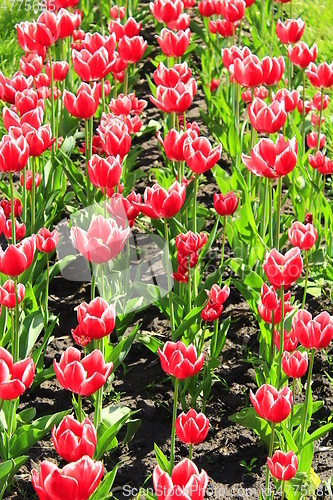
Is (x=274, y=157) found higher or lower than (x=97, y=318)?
higher

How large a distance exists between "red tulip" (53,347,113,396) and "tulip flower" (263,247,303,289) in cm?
50

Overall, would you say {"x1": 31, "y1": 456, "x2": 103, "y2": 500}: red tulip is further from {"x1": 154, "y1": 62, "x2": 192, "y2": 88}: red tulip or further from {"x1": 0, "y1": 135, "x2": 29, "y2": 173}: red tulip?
{"x1": 154, "y1": 62, "x2": 192, "y2": 88}: red tulip

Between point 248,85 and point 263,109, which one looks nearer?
point 263,109

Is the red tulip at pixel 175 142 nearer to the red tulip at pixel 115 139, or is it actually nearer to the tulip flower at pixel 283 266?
the red tulip at pixel 115 139

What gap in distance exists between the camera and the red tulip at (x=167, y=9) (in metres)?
3.68

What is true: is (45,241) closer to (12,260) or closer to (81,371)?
(12,260)

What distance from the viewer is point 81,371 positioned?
189 centimetres

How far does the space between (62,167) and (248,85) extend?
82 centimetres

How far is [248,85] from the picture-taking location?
3088 millimetres

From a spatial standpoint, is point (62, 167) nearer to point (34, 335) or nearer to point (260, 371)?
point (34, 335)

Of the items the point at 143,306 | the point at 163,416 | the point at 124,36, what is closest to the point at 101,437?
the point at 163,416

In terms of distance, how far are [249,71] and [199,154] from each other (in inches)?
25.6

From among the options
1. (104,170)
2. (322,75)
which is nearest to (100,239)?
(104,170)

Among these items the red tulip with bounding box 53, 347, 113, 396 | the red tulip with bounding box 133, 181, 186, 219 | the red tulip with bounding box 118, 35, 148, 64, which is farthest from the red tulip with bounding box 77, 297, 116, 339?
the red tulip with bounding box 118, 35, 148, 64
